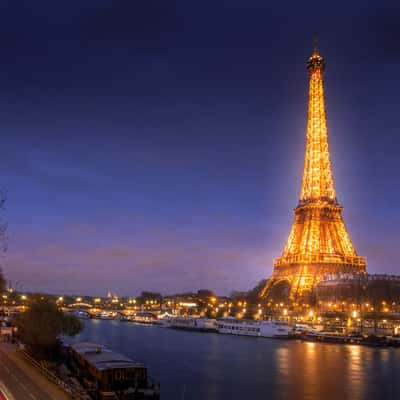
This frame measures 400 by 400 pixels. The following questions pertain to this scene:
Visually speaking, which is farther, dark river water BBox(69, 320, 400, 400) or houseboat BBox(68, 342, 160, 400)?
dark river water BBox(69, 320, 400, 400)

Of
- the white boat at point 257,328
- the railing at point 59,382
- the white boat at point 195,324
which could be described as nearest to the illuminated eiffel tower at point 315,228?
the white boat at point 257,328

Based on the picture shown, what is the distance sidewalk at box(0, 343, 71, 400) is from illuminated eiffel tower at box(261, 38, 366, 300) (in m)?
57.4

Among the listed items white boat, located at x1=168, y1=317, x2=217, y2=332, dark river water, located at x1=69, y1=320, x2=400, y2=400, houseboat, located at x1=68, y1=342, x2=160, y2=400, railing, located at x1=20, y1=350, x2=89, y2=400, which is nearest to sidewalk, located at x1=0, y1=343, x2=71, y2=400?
railing, located at x1=20, y1=350, x2=89, y2=400

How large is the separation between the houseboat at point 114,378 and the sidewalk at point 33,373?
324 centimetres

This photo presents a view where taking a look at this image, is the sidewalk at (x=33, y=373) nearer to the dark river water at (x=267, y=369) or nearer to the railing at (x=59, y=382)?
the railing at (x=59, y=382)

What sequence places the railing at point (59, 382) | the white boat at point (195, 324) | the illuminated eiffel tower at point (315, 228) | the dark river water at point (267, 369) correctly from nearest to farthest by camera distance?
1. the railing at point (59, 382)
2. the dark river water at point (267, 369)
3. the illuminated eiffel tower at point (315, 228)
4. the white boat at point (195, 324)

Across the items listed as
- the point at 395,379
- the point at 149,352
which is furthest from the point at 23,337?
the point at 395,379

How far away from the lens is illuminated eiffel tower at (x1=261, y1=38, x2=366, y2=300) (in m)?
91.2

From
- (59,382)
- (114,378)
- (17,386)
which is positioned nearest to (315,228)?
(114,378)

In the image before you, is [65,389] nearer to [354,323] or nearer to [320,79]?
[354,323]

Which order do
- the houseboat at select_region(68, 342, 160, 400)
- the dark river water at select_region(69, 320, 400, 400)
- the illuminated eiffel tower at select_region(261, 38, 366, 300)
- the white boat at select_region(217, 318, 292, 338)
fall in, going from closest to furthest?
1. the houseboat at select_region(68, 342, 160, 400)
2. the dark river water at select_region(69, 320, 400, 400)
3. the white boat at select_region(217, 318, 292, 338)
4. the illuminated eiffel tower at select_region(261, 38, 366, 300)

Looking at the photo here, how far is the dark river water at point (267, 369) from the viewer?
36.8 m

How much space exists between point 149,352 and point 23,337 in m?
14.3

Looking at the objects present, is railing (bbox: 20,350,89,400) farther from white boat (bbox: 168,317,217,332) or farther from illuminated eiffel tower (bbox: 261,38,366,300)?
illuminated eiffel tower (bbox: 261,38,366,300)
